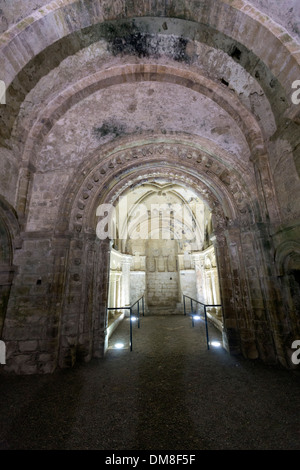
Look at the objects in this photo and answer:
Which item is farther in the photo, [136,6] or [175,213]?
[175,213]

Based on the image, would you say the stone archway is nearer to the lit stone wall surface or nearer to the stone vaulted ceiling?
the lit stone wall surface

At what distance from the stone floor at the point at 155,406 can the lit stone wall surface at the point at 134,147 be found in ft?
2.08

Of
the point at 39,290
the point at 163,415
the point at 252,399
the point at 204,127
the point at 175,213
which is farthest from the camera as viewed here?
the point at 175,213

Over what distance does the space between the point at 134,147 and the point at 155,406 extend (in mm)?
5415

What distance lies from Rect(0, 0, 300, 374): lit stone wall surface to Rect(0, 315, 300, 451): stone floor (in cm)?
63

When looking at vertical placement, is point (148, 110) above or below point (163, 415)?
above

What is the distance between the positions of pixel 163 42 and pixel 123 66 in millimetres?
992

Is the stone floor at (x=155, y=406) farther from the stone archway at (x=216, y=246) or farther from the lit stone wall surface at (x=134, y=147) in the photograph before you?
the lit stone wall surface at (x=134, y=147)

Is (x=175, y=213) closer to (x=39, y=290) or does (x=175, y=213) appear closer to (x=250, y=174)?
(x=250, y=174)

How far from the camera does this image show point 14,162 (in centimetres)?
409

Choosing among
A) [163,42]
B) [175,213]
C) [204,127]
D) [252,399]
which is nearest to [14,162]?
[163,42]

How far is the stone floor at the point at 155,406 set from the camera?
6.47 feet

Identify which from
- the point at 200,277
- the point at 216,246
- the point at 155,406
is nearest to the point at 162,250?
the point at 200,277
